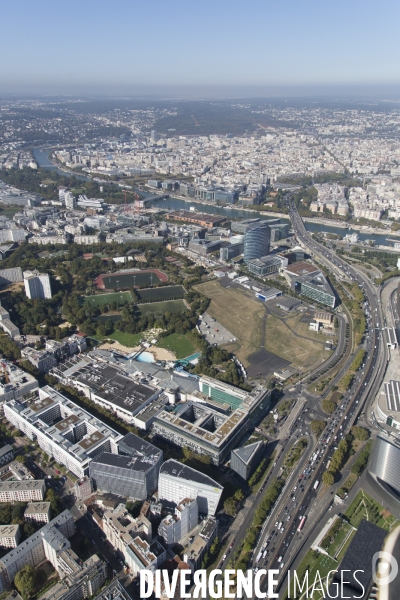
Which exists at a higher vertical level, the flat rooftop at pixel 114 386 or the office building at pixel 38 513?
the flat rooftop at pixel 114 386

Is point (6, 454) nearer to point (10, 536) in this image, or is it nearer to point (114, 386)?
point (10, 536)

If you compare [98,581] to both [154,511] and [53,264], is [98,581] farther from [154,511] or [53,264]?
[53,264]

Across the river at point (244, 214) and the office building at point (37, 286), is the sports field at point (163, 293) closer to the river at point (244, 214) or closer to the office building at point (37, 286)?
the office building at point (37, 286)

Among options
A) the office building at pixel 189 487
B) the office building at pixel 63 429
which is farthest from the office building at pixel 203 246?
the office building at pixel 189 487

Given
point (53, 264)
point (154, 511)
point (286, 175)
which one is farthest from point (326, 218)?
point (154, 511)

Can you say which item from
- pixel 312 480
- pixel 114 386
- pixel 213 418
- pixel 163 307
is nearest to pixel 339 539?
pixel 312 480
